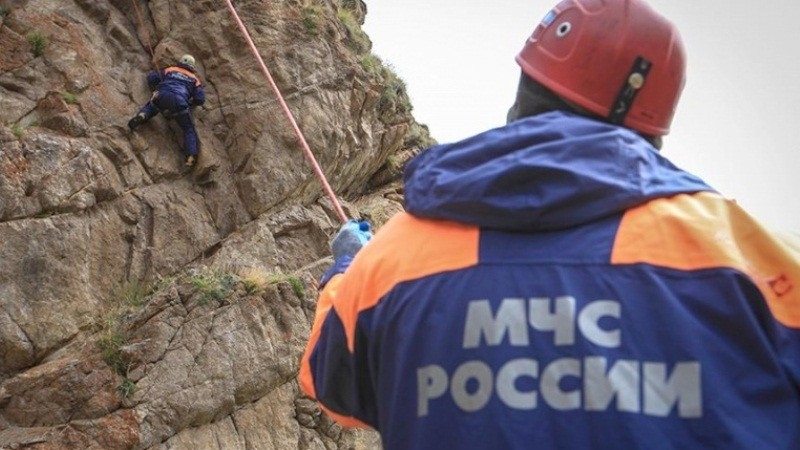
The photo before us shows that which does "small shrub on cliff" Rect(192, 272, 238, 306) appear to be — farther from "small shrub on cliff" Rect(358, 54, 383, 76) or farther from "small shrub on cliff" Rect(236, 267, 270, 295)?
"small shrub on cliff" Rect(358, 54, 383, 76)

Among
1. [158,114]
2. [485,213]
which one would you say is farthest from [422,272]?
[158,114]

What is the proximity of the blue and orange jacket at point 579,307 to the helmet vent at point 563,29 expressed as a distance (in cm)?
53

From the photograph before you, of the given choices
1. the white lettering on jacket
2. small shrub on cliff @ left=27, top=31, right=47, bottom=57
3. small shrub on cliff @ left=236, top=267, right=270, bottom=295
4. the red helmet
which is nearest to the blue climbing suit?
small shrub on cliff @ left=27, top=31, right=47, bottom=57

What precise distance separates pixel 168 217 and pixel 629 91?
898cm

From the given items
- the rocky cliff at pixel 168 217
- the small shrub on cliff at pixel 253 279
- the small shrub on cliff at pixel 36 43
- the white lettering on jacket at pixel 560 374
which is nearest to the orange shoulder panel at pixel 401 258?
the white lettering on jacket at pixel 560 374

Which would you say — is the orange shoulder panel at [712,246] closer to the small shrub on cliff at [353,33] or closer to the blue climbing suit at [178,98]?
the blue climbing suit at [178,98]

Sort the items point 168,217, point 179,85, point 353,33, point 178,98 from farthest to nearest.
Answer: point 353,33
point 179,85
point 178,98
point 168,217

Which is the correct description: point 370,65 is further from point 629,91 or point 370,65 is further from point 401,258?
point 401,258

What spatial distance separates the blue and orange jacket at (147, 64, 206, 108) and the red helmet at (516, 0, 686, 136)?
9.00 meters

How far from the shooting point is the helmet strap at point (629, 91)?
2.01 metres

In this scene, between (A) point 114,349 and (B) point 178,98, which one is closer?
(A) point 114,349

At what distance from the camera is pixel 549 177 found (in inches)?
60.1

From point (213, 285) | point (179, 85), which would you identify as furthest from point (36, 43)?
point (213, 285)

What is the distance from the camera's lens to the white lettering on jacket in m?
1.39
